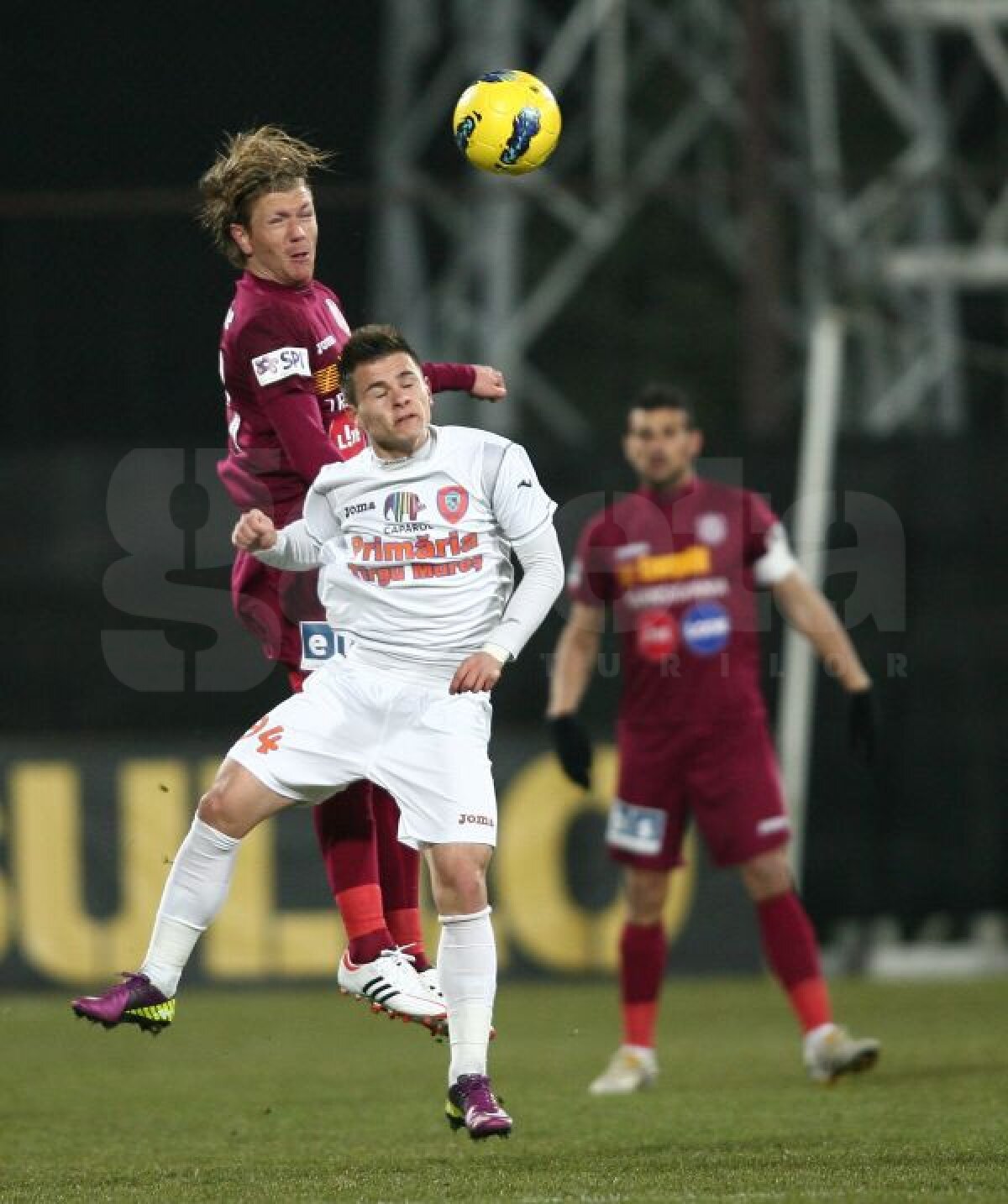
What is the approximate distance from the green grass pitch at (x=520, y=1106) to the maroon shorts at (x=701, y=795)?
86 cm

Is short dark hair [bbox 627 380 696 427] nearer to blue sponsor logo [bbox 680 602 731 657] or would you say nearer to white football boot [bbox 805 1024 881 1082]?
blue sponsor logo [bbox 680 602 731 657]

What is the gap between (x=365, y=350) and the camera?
7098mm

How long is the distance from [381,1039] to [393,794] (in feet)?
14.1

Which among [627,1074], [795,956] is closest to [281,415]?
[627,1074]

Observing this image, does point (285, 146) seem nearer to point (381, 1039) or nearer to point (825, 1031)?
point (825, 1031)

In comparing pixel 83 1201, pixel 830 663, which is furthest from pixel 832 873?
pixel 83 1201

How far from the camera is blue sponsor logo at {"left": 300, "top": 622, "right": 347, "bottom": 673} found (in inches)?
299

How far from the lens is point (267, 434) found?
7566 mm

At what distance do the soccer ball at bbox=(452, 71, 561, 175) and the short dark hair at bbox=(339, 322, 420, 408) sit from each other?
0.68 m

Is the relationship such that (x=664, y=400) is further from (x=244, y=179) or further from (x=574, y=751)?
(x=244, y=179)

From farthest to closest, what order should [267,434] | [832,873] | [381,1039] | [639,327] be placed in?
[639,327] < [832,873] < [381,1039] < [267,434]

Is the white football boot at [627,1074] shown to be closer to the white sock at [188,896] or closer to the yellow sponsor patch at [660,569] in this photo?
the yellow sponsor patch at [660,569]

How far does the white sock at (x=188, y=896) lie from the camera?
7.15 meters

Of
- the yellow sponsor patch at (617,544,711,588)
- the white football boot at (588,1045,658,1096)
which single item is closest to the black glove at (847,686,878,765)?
the yellow sponsor patch at (617,544,711,588)
